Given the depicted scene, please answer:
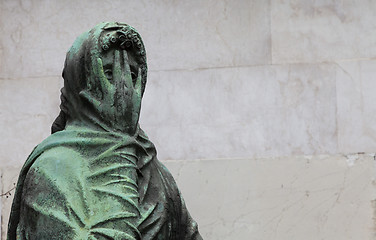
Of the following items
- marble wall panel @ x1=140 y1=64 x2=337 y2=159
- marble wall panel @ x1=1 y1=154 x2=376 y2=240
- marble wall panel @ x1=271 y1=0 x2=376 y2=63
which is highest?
marble wall panel @ x1=271 y1=0 x2=376 y2=63

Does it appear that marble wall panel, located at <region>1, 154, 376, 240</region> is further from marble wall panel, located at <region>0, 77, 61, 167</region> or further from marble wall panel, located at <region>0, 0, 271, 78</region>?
marble wall panel, located at <region>0, 77, 61, 167</region>

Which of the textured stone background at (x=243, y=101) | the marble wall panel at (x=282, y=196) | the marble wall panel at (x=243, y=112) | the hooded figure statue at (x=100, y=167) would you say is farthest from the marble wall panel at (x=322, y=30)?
the hooded figure statue at (x=100, y=167)

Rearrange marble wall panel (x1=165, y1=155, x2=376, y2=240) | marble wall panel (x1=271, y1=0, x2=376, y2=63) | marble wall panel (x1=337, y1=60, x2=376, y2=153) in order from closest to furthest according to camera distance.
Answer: marble wall panel (x1=165, y1=155, x2=376, y2=240) < marble wall panel (x1=337, y1=60, x2=376, y2=153) < marble wall panel (x1=271, y1=0, x2=376, y2=63)

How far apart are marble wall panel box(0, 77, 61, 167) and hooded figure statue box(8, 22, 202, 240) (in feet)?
7.92

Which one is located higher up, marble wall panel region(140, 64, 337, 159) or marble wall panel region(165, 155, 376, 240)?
marble wall panel region(140, 64, 337, 159)

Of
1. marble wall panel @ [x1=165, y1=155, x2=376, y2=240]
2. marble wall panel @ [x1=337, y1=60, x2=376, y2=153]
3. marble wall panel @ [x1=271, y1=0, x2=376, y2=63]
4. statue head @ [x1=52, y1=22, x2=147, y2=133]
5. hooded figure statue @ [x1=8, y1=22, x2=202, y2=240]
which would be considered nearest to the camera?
hooded figure statue @ [x1=8, y1=22, x2=202, y2=240]

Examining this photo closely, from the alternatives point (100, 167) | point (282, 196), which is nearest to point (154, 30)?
point (282, 196)

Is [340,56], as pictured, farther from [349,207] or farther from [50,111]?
[50,111]

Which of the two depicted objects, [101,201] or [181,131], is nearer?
[101,201]

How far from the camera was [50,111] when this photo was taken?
10.8 meters

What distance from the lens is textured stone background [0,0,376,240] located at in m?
10.4

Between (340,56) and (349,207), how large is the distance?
1006 millimetres

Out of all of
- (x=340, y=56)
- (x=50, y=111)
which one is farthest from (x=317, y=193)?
(x=50, y=111)

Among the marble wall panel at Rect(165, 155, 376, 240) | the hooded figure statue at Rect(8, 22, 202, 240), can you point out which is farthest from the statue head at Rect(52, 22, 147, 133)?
the marble wall panel at Rect(165, 155, 376, 240)
